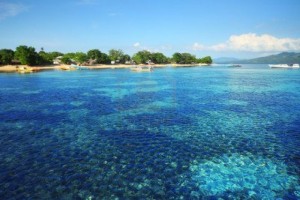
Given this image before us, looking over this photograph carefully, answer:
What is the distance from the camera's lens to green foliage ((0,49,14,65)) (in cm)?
14073

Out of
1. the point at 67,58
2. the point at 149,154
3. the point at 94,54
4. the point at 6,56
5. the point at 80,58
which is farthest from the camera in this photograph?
the point at 94,54

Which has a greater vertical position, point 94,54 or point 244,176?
point 94,54

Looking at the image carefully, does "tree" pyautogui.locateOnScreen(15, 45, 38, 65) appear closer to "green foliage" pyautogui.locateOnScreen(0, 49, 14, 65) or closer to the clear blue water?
"green foliage" pyautogui.locateOnScreen(0, 49, 14, 65)

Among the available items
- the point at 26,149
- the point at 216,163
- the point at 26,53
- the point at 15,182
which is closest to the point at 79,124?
the point at 26,149

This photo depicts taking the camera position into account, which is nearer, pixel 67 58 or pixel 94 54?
pixel 67 58

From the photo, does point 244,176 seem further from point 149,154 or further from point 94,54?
point 94,54

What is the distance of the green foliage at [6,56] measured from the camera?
140725 millimetres

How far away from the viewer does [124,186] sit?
45.6ft

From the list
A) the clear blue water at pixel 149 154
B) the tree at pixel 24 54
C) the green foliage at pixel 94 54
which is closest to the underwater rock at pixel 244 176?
the clear blue water at pixel 149 154

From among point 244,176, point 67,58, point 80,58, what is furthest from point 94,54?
point 244,176

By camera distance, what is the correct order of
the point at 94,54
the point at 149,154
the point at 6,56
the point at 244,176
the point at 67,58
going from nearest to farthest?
the point at 244,176 → the point at 149,154 → the point at 6,56 → the point at 67,58 → the point at 94,54

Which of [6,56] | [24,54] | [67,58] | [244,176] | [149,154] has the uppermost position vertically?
[24,54]

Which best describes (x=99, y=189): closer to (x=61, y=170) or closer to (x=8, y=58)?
(x=61, y=170)

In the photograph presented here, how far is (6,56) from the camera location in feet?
464
